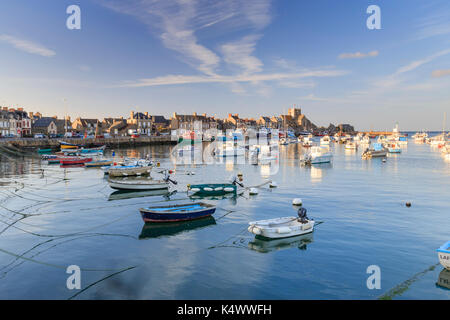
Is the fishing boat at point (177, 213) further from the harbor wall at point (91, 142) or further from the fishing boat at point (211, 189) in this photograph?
the harbor wall at point (91, 142)

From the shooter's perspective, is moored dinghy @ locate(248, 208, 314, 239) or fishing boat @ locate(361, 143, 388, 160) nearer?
moored dinghy @ locate(248, 208, 314, 239)

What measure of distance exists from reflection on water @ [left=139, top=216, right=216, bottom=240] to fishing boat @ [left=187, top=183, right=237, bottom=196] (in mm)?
9650

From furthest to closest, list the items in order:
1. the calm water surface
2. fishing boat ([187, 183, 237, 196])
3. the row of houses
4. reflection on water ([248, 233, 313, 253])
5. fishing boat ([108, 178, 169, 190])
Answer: the row of houses → fishing boat ([108, 178, 169, 190]) → fishing boat ([187, 183, 237, 196]) → reflection on water ([248, 233, 313, 253]) → the calm water surface

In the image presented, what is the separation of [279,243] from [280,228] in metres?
1.05

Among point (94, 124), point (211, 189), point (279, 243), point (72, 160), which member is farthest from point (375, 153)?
point (94, 124)

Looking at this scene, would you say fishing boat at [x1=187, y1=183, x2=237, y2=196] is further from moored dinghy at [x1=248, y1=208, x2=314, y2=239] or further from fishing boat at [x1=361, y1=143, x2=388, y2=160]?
fishing boat at [x1=361, y1=143, x2=388, y2=160]

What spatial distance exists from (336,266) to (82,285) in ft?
45.4

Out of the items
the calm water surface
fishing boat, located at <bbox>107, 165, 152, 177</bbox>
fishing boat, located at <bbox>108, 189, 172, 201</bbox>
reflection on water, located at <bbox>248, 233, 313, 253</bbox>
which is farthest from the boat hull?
reflection on water, located at <bbox>248, 233, 313, 253</bbox>

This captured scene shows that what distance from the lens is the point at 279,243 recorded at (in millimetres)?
20953

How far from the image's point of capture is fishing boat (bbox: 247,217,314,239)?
2123 cm

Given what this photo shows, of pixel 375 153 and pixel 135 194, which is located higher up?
pixel 375 153

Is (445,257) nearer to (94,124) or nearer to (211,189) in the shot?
(211,189)

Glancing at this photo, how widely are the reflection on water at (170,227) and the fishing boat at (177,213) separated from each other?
347mm
